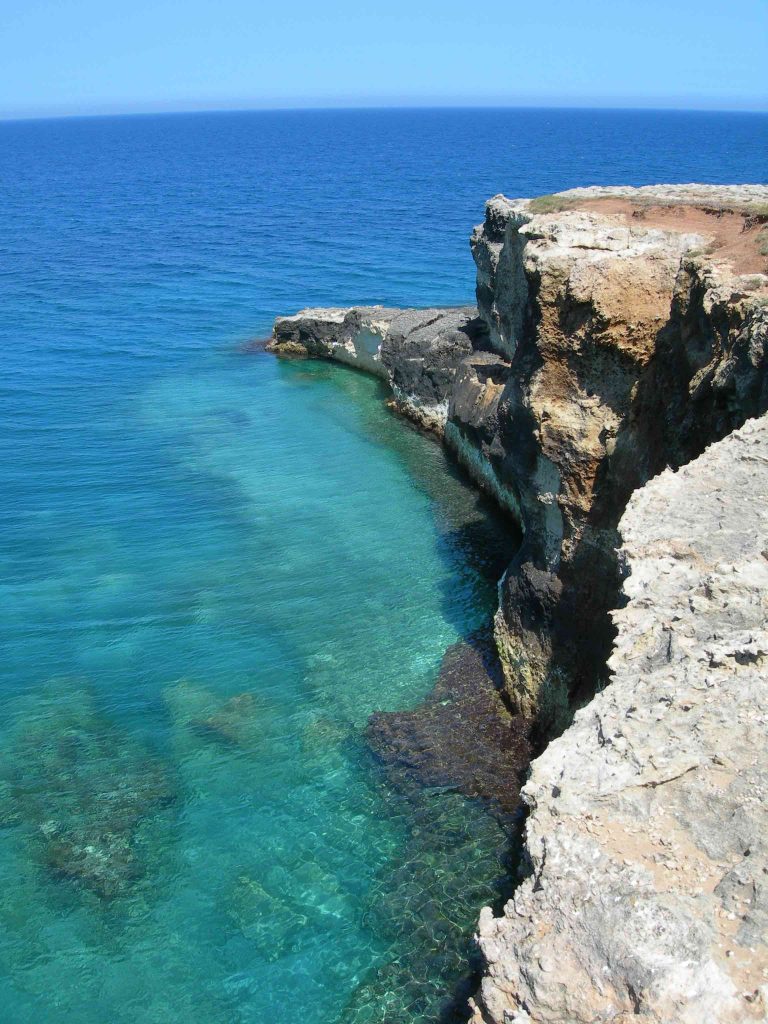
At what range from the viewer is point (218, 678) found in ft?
68.0

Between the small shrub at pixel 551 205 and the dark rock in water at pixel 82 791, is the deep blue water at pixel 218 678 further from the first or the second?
the small shrub at pixel 551 205

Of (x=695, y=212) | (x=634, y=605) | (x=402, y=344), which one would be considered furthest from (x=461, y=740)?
(x=402, y=344)

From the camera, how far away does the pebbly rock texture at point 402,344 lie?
117ft

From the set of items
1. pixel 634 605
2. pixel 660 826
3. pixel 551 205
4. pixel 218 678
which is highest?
pixel 551 205

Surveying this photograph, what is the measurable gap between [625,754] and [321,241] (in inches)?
2930

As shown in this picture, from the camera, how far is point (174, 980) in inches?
538

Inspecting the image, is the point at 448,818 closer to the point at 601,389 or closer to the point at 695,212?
the point at 601,389

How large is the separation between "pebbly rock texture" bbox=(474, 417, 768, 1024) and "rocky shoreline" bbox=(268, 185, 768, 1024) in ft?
0.06

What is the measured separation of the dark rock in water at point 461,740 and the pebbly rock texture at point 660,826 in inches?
326

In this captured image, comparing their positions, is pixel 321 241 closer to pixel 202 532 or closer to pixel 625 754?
pixel 202 532

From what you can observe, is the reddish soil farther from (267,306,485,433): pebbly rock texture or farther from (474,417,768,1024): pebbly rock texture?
(267,306,485,433): pebbly rock texture

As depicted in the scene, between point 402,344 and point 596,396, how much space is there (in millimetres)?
21591

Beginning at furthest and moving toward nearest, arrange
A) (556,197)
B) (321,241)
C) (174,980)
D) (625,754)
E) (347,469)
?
(321,241), (347,469), (556,197), (174,980), (625,754)

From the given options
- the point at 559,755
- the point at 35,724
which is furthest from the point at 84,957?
the point at 559,755
